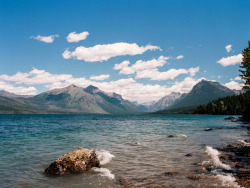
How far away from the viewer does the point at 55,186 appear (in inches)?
476

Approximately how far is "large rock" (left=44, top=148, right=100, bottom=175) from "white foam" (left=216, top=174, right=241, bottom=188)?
10.1m

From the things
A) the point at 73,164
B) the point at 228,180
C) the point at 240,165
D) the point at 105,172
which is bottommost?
the point at 105,172

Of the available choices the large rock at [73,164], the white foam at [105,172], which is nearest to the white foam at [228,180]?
the white foam at [105,172]

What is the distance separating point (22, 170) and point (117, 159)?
8.78m

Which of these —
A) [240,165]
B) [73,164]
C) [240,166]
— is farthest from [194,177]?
[73,164]

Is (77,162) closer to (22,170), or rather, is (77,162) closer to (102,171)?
(102,171)

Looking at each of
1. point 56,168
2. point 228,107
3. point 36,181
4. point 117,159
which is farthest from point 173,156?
point 228,107

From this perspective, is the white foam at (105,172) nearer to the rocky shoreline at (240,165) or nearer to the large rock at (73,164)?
the large rock at (73,164)

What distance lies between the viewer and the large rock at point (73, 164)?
14.6 metres

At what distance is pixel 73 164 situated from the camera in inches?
590

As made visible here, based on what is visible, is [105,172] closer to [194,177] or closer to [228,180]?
[194,177]

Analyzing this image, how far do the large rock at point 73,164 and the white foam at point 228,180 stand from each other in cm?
Answer: 1009

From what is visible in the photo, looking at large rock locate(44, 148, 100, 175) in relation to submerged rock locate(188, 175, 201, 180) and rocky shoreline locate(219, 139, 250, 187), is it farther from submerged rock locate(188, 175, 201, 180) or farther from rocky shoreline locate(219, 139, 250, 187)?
rocky shoreline locate(219, 139, 250, 187)

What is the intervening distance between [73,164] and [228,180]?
11.6 m
